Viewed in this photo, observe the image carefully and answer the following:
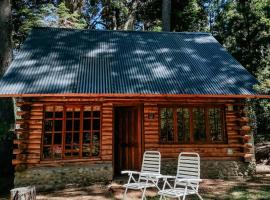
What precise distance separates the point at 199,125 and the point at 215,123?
59cm

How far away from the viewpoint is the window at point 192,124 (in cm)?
999

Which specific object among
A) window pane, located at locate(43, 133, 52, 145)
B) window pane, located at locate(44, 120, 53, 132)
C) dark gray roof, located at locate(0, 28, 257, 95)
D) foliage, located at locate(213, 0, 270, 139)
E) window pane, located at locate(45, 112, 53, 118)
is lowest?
window pane, located at locate(43, 133, 52, 145)

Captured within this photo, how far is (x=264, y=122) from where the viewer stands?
61.8 feet

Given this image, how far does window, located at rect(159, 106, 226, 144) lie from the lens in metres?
9.99

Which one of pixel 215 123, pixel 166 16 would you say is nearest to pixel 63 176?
pixel 215 123

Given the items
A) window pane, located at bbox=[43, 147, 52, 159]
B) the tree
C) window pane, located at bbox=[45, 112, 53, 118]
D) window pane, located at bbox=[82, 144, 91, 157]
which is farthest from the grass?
the tree

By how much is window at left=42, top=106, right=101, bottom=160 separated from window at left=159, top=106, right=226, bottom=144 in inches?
92.6

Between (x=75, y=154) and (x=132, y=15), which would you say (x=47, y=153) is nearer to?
(x=75, y=154)

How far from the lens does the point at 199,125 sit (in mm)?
10102

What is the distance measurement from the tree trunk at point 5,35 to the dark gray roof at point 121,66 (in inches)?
42.6

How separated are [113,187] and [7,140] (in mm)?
5342

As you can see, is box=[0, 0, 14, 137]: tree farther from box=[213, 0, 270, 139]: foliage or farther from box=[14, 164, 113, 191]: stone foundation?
box=[213, 0, 270, 139]: foliage

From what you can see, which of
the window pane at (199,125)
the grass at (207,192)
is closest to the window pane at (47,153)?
the grass at (207,192)

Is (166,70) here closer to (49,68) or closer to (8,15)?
(49,68)
